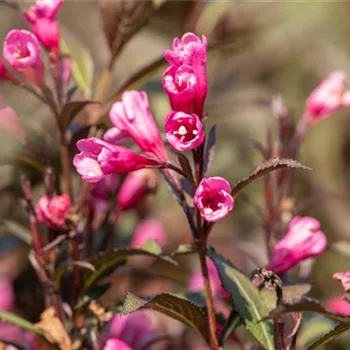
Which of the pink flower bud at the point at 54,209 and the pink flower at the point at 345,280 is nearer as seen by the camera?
the pink flower at the point at 345,280

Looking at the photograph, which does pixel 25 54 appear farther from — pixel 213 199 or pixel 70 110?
pixel 213 199


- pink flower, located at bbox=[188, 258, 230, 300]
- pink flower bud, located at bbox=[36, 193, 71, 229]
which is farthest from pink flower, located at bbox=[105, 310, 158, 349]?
pink flower bud, located at bbox=[36, 193, 71, 229]

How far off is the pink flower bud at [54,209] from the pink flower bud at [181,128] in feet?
0.95

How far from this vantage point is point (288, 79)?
13.4ft

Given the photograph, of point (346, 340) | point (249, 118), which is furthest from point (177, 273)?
point (249, 118)

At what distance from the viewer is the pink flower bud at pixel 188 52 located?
1.29m

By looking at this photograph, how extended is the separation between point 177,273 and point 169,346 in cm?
22

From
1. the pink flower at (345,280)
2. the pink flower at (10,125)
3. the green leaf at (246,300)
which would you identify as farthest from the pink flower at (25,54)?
the pink flower at (345,280)

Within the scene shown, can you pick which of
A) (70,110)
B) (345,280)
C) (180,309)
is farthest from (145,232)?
(345,280)

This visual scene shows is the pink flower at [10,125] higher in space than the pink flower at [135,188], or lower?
higher

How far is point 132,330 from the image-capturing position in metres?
1.73

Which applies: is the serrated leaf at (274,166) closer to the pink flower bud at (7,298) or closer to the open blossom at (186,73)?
the open blossom at (186,73)

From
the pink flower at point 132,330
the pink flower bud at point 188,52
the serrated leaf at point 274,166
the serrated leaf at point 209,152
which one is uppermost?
the pink flower bud at point 188,52

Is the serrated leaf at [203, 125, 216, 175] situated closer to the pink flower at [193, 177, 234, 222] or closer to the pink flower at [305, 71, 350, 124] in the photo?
the pink flower at [193, 177, 234, 222]
